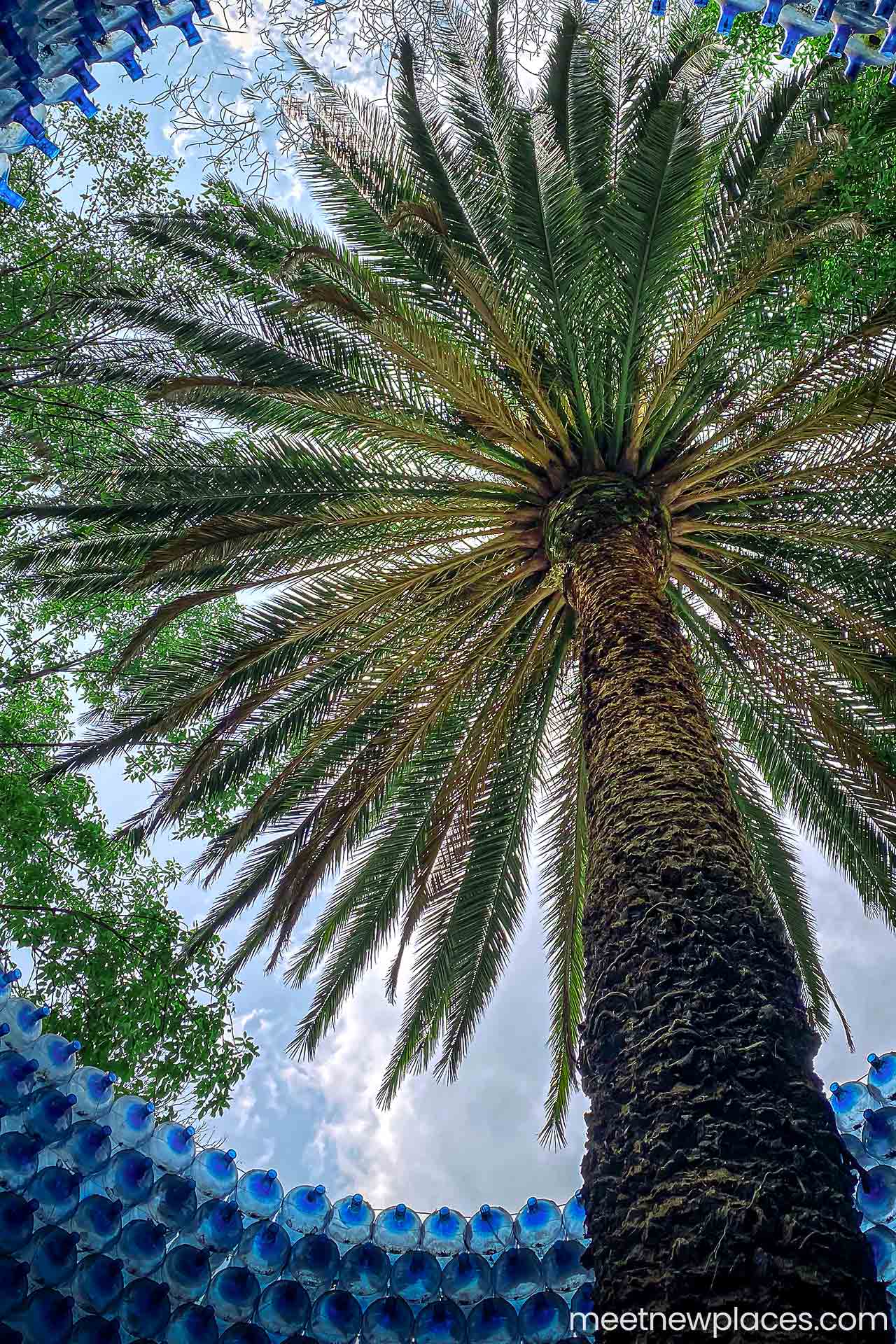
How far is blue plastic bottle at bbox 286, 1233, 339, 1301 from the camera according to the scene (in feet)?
14.4

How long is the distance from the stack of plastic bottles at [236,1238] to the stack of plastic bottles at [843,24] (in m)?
4.52

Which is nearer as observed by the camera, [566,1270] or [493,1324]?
[493,1324]

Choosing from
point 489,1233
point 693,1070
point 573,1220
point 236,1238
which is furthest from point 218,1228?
point 693,1070

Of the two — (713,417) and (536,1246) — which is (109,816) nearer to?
(536,1246)

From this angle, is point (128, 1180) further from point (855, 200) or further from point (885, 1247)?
point (855, 200)

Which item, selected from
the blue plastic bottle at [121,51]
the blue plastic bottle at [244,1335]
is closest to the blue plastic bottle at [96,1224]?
the blue plastic bottle at [244,1335]

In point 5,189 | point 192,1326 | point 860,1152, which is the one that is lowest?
point 192,1326

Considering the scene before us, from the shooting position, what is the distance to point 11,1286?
3.79m

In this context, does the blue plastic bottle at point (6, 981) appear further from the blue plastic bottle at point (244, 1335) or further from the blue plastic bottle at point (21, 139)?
the blue plastic bottle at point (21, 139)

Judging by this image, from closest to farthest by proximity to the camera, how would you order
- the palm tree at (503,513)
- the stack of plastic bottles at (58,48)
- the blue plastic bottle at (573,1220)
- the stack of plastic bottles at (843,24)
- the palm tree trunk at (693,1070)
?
the palm tree trunk at (693,1070) < the stack of plastic bottles at (58,48) < the stack of plastic bottles at (843,24) < the blue plastic bottle at (573,1220) < the palm tree at (503,513)

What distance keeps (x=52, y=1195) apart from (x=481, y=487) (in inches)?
191

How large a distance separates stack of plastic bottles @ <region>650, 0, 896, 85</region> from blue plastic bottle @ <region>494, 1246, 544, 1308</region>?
549 centimetres

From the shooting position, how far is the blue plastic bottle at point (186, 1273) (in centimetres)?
421

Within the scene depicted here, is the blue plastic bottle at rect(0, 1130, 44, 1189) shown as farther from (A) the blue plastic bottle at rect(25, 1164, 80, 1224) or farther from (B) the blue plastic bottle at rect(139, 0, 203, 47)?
(B) the blue plastic bottle at rect(139, 0, 203, 47)
